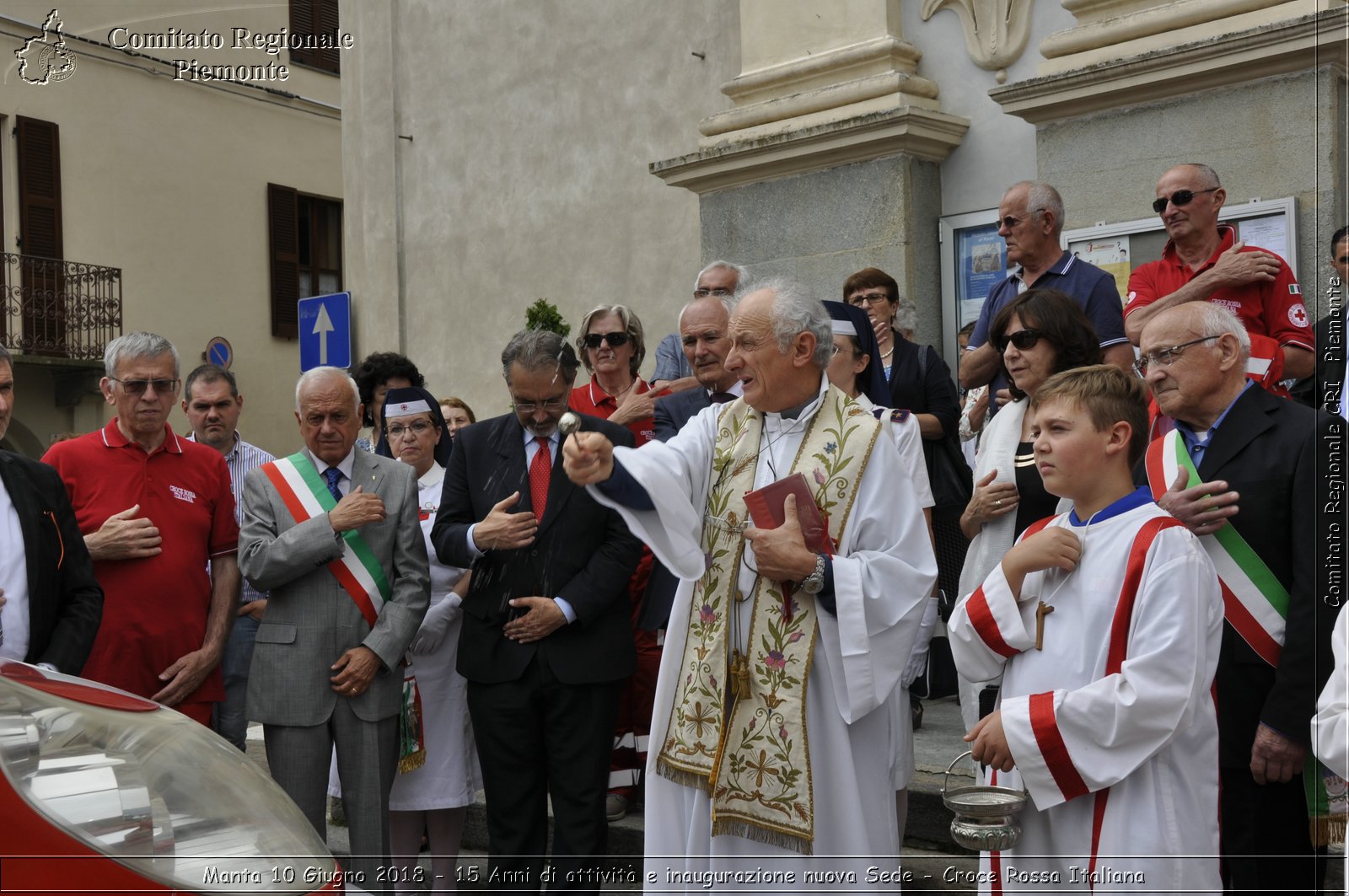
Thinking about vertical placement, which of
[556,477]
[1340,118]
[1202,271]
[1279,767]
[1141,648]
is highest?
[1340,118]

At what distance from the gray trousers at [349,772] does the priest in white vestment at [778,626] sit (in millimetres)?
1491

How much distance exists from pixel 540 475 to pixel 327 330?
249 inches

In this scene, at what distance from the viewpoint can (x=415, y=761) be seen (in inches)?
216

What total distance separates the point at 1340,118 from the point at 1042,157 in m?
1.50

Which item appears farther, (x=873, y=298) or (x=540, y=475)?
(x=873, y=298)

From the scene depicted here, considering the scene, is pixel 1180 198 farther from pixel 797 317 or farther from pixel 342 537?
pixel 342 537

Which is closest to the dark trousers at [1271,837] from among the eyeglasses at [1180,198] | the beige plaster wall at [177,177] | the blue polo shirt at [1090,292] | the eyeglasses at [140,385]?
the blue polo shirt at [1090,292]

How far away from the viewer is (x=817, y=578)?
12.5ft

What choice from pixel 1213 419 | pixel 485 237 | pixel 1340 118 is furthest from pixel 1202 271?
pixel 485 237

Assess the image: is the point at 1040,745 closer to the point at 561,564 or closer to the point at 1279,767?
the point at 1279,767

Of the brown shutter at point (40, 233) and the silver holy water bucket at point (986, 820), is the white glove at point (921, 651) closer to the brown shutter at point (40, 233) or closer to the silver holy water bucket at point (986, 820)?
the silver holy water bucket at point (986, 820)

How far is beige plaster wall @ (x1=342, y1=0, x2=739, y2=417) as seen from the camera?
11023 mm

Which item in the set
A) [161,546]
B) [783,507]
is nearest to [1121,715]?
[783,507]

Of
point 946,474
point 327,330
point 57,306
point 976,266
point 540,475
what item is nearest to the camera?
point 540,475
